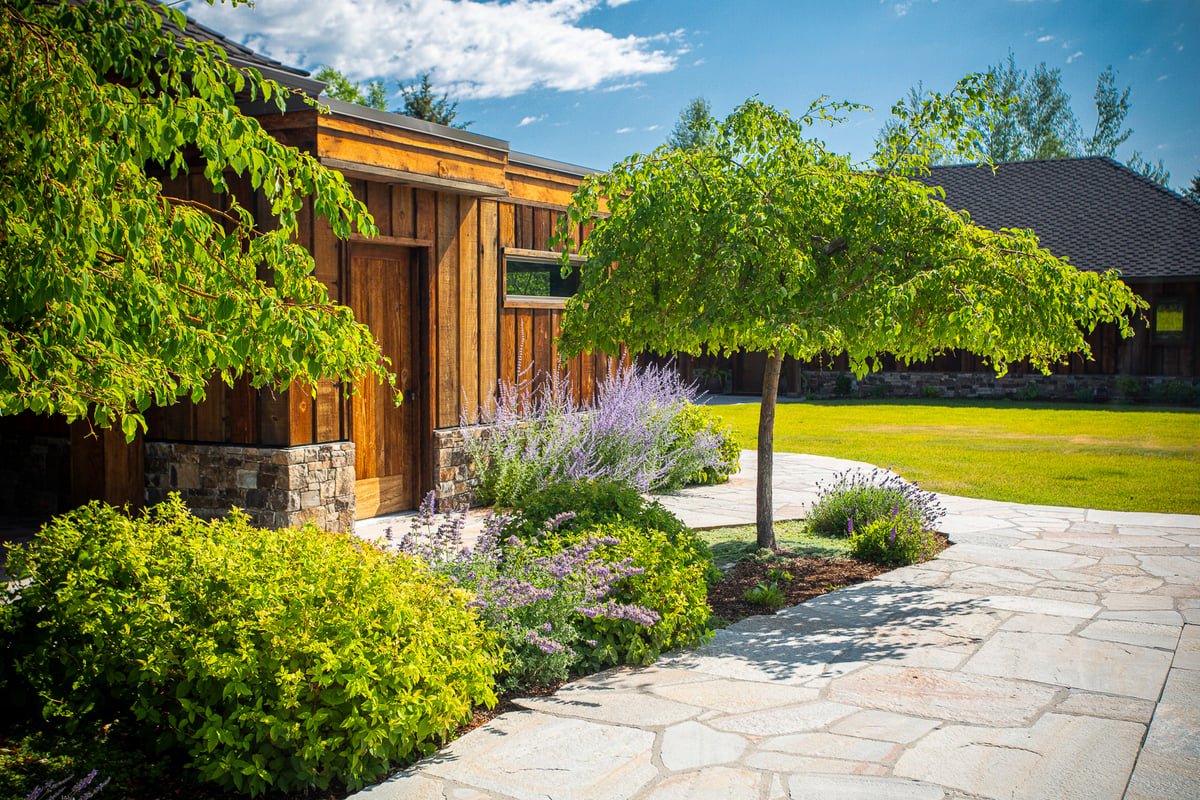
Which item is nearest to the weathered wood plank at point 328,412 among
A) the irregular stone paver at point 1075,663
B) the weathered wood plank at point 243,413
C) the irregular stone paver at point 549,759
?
the weathered wood plank at point 243,413

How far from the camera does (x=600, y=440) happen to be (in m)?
8.89

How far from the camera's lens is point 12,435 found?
7.99m

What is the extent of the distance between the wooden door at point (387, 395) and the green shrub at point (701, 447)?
3.01 metres

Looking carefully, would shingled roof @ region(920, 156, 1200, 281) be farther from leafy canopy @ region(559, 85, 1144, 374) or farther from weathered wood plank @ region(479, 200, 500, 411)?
leafy canopy @ region(559, 85, 1144, 374)

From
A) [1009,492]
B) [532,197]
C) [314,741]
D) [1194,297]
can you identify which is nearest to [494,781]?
[314,741]

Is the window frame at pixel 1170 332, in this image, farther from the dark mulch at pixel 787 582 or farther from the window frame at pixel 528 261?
the dark mulch at pixel 787 582

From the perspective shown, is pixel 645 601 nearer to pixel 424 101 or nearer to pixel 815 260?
pixel 815 260

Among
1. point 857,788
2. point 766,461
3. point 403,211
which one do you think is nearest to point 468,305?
point 403,211

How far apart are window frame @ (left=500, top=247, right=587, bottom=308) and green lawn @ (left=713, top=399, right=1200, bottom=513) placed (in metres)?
4.82

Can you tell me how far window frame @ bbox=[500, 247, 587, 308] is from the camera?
8.86 meters

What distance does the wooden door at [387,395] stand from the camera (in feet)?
24.3

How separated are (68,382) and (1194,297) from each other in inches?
997

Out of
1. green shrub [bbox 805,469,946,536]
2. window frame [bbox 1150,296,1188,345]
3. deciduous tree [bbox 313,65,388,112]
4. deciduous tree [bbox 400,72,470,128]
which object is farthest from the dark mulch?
deciduous tree [bbox 313,65,388,112]

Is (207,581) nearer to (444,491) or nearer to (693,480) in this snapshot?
(444,491)
